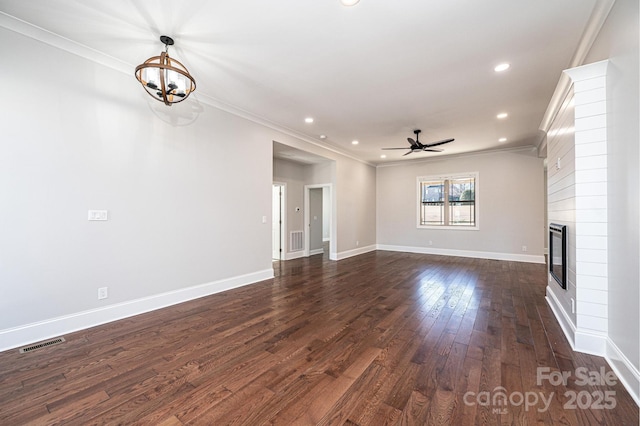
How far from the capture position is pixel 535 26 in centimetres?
A: 247

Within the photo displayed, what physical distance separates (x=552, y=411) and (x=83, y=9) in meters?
4.75

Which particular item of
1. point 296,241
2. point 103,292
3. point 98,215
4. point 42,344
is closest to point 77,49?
point 98,215

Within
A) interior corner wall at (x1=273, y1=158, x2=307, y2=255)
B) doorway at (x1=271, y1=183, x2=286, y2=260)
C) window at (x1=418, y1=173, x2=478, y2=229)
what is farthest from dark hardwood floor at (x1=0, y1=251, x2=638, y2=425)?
window at (x1=418, y1=173, x2=478, y2=229)

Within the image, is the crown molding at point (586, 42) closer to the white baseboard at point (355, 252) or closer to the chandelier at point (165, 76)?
the chandelier at point (165, 76)

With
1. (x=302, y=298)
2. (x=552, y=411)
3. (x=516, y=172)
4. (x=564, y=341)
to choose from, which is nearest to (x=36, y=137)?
(x=302, y=298)

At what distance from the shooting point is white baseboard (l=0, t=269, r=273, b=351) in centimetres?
254

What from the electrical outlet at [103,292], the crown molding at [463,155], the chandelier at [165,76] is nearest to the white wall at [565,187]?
the crown molding at [463,155]

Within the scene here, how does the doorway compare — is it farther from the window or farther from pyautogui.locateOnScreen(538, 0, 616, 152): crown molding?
pyautogui.locateOnScreen(538, 0, 616, 152): crown molding

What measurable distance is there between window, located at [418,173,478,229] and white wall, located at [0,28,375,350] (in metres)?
6.03

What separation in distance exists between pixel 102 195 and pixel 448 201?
26.6 feet

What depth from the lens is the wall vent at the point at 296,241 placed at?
7422mm

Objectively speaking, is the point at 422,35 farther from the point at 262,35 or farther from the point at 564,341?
the point at 564,341

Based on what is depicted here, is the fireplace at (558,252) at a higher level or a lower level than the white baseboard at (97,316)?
higher

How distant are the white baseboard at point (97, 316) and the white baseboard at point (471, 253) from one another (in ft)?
19.5
